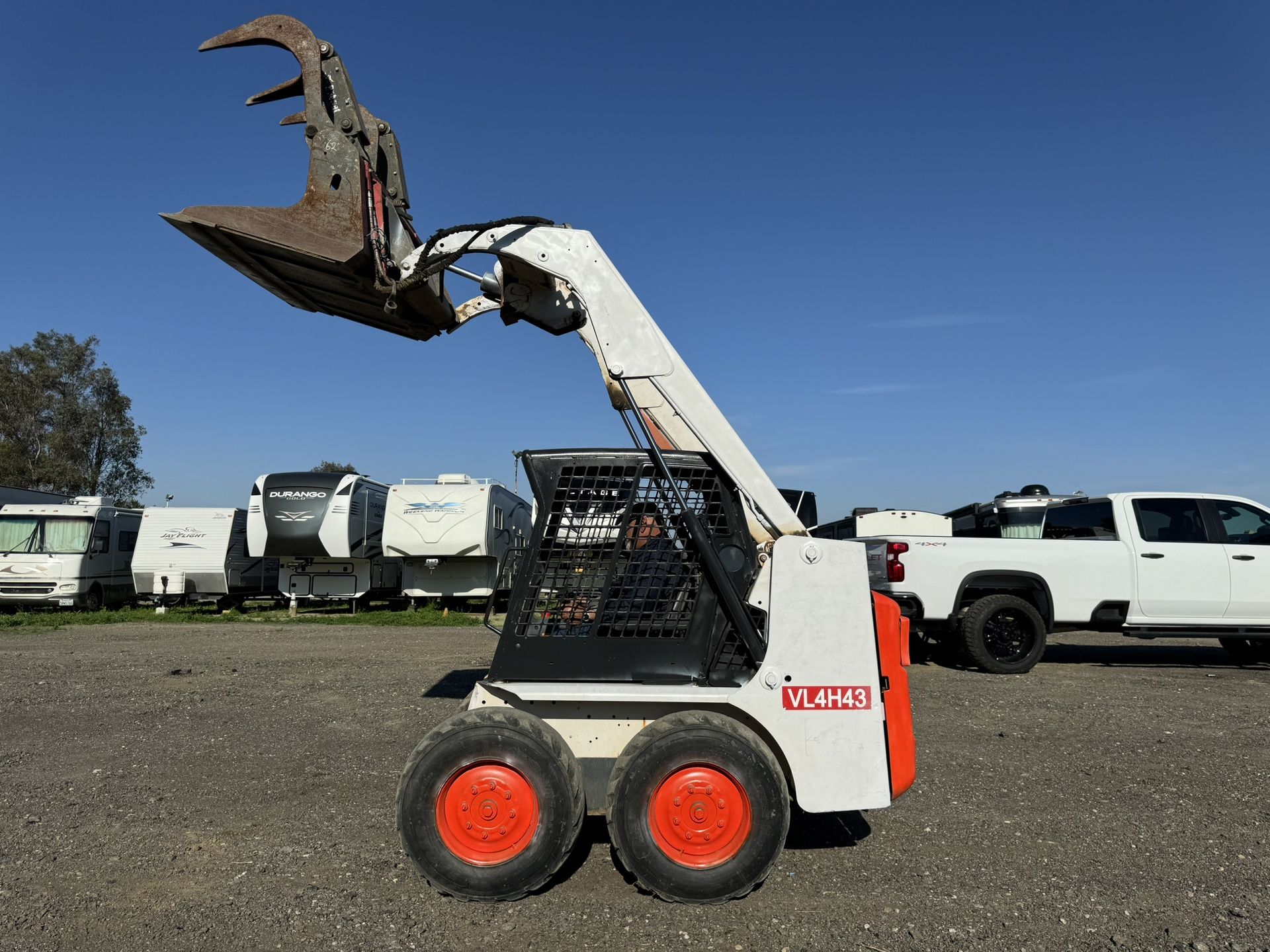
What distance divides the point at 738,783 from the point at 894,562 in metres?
6.28

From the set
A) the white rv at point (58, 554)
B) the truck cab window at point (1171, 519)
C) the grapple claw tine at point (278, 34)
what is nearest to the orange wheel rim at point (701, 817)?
the grapple claw tine at point (278, 34)

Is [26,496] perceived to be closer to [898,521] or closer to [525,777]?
[898,521]

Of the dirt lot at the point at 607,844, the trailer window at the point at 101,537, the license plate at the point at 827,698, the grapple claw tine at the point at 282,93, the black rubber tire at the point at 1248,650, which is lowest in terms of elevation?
the dirt lot at the point at 607,844

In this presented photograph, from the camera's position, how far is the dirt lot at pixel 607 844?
329cm

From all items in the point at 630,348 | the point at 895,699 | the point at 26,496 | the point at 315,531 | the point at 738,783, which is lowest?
the point at 738,783

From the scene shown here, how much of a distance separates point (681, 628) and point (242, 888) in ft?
7.74

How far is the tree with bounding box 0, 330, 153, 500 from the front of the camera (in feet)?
142

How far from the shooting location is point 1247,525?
383 inches

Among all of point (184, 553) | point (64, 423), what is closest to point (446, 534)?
point (184, 553)

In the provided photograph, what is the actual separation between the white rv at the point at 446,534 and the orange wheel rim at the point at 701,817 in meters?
13.6

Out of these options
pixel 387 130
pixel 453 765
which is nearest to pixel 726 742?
pixel 453 765

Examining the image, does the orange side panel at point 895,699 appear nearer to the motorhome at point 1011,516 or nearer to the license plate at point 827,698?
the license plate at point 827,698

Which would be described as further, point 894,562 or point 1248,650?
point 1248,650

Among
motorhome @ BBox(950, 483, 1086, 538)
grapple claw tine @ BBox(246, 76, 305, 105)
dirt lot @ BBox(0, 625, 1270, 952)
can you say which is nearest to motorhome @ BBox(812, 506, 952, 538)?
motorhome @ BBox(950, 483, 1086, 538)
